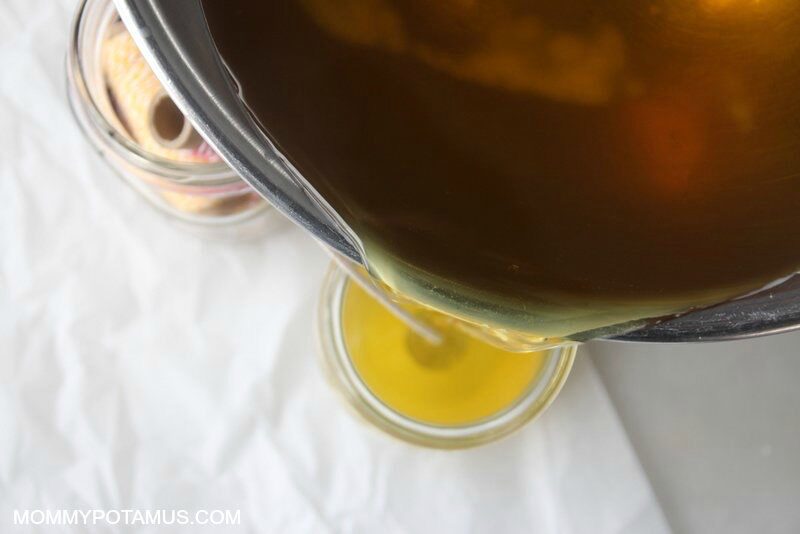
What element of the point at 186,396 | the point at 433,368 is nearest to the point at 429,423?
the point at 433,368

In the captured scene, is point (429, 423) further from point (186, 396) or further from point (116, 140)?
point (116, 140)

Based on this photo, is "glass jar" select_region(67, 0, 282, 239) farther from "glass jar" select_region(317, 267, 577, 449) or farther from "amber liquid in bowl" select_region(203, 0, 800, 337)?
"amber liquid in bowl" select_region(203, 0, 800, 337)

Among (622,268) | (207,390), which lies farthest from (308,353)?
(622,268)

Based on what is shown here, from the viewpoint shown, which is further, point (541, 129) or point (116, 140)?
point (116, 140)

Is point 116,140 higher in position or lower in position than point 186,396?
higher

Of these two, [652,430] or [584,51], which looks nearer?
[584,51]

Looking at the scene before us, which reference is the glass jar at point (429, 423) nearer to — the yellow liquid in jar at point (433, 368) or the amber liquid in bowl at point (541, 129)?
the yellow liquid in jar at point (433, 368)

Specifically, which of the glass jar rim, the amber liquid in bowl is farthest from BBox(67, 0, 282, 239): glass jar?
the amber liquid in bowl

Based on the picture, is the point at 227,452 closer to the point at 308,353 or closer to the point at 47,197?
the point at 308,353
